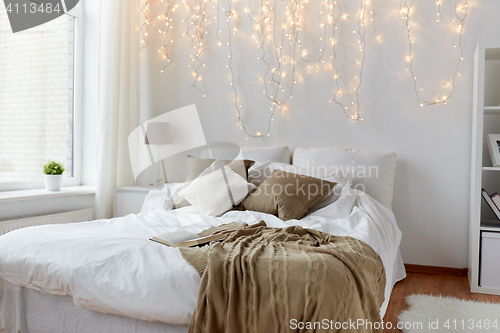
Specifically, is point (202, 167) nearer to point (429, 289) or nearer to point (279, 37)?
point (279, 37)

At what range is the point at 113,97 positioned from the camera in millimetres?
3438

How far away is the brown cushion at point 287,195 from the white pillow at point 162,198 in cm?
56

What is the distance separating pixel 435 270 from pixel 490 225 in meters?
0.54

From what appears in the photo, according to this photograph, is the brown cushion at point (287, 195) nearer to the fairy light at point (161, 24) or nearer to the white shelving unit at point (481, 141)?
the white shelving unit at point (481, 141)

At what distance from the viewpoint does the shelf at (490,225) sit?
2588mm

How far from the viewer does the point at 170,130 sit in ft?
11.7

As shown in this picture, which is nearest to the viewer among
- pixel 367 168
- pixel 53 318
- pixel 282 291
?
pixel 282 291

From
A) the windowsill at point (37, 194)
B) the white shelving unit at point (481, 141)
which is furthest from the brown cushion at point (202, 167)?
the white shelving unit at point (481, 141)

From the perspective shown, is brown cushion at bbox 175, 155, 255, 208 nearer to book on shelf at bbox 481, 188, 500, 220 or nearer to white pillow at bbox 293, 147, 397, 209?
white pillow at bbox 293, 147, 397, 209

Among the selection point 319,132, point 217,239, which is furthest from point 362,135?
point 217,239

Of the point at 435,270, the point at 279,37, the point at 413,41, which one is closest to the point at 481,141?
the point at 413,41

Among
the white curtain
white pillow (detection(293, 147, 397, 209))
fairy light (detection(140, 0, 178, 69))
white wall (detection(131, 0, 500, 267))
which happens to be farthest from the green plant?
white pillow (detection(293, 147, 397, 209))

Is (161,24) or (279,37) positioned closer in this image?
(279,37)

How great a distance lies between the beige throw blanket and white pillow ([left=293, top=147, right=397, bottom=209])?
142 cm
